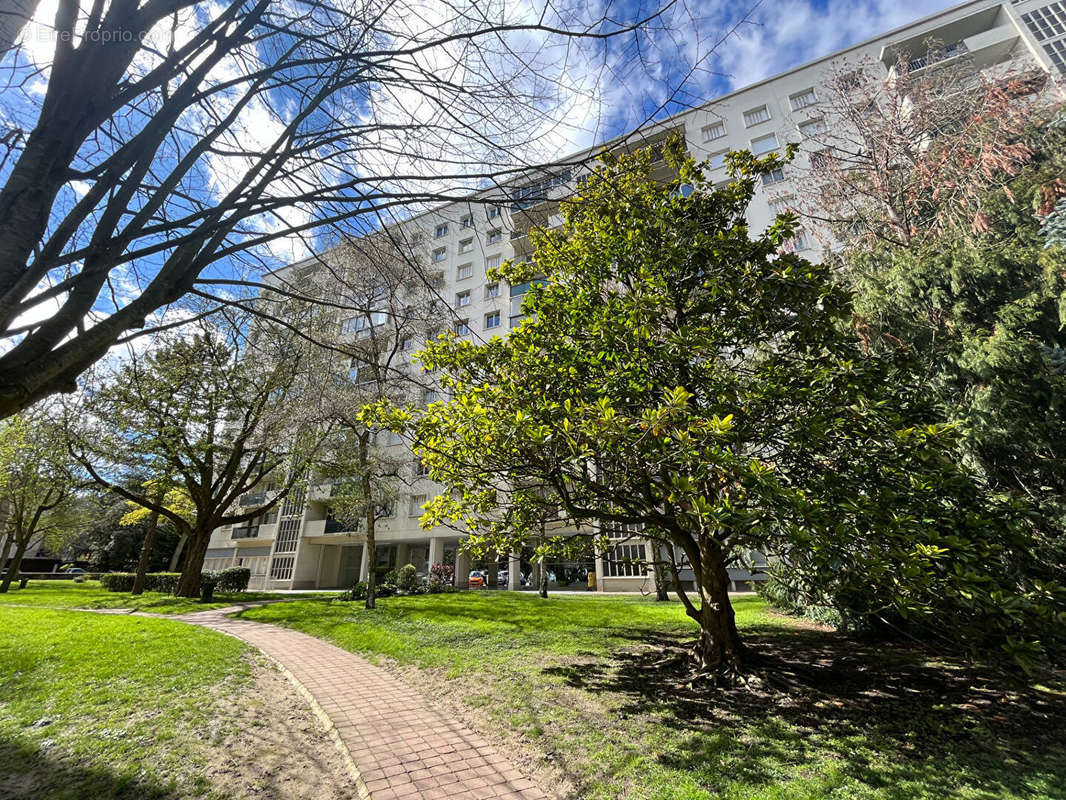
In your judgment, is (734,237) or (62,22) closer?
(62,22)

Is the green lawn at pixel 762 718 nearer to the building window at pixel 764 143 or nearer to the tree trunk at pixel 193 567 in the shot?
the tree trunk at pixel 193 567

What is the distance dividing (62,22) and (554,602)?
16125mm

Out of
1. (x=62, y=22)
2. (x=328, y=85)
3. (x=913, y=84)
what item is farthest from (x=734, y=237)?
(x=913, y=84)

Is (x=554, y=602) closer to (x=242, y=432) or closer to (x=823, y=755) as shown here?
(x=823, y=755)

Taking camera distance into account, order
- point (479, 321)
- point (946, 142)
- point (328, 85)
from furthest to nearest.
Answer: point (479, 321) < point (946, 142) < point (328, 85)

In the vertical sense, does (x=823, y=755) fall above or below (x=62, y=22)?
below

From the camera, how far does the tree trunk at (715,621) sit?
19.9ft

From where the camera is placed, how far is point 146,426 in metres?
15.9

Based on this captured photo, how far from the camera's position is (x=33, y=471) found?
1900cm

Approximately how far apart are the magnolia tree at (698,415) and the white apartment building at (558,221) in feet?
28.8

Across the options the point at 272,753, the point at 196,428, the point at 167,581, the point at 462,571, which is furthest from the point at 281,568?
the point at 272,753

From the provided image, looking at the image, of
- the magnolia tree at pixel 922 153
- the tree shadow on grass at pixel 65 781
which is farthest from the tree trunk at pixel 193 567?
the magnolia tree at pixel 922 153

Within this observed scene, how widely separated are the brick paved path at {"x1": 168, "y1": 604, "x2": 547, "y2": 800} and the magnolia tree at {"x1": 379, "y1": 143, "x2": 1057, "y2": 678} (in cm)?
227

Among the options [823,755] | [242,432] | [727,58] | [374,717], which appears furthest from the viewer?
[242,432]
